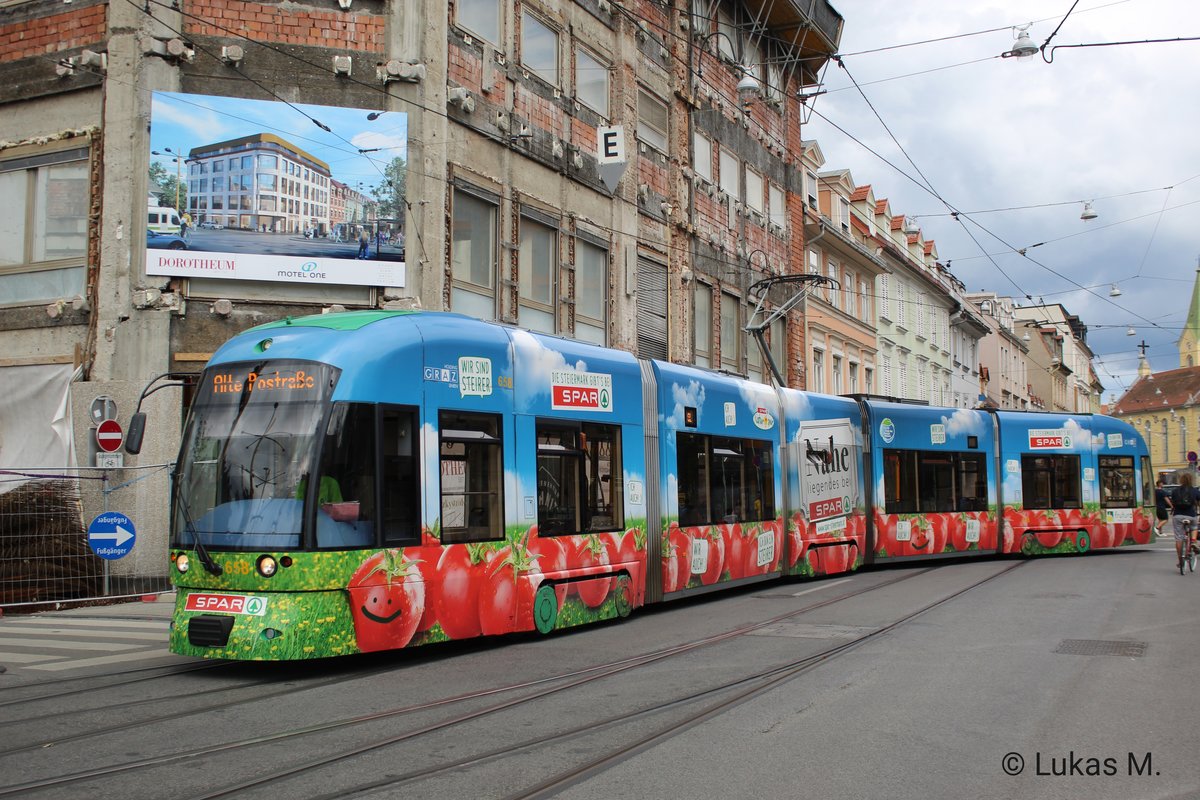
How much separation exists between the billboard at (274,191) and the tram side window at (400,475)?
8.32 metres

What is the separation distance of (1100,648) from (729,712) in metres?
4.60

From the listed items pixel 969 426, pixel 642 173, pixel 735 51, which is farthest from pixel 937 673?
pixel 735 51

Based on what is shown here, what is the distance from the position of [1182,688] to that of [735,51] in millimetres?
25742

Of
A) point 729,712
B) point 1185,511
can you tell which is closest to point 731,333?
point 1185,511

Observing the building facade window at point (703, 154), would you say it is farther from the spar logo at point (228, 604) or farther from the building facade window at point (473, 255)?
the spar logo at point (228, 604)

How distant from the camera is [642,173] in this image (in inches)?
998

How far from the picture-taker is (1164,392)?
116 metres

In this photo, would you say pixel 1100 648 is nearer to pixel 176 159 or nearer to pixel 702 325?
pixel 176 159

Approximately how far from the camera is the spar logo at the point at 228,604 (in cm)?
864

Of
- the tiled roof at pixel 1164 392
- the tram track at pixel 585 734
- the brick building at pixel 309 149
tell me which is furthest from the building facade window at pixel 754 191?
the tiled roof at pixel 1164 392

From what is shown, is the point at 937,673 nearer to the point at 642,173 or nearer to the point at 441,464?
the point at 441,464

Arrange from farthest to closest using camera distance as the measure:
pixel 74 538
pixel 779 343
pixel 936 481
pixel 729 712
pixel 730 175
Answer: pixel 779 343, pixel 730 175, pixel 936 481, pixel 74 538, pixel 729 712

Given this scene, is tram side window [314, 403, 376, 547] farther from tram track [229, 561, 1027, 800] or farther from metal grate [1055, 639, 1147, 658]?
metal grate [1055, 639, 1147, 658]

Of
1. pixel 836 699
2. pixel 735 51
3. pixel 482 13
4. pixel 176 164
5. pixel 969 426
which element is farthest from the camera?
pixel 735 51
